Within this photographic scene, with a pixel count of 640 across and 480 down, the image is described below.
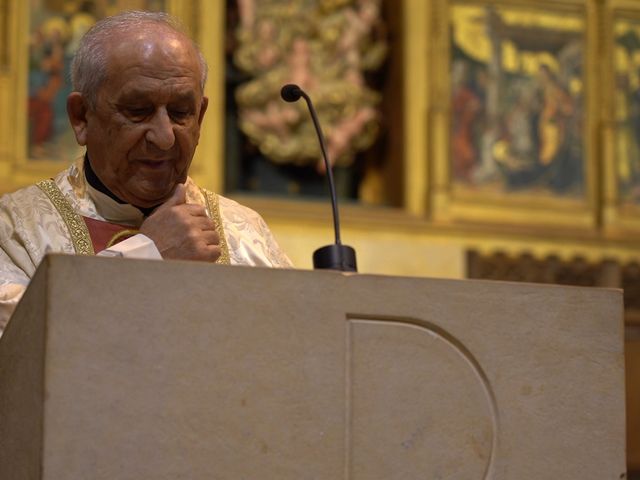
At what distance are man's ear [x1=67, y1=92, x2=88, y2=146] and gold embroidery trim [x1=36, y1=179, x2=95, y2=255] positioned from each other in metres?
0.16

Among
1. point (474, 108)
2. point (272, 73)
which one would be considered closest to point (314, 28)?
point (272, 73)

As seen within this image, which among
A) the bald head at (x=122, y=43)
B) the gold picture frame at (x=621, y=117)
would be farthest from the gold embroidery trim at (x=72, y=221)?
the gold picture frame at (x=621, y=117)

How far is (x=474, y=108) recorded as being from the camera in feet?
29.9

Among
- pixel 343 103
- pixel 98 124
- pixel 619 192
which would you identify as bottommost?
pixel 619 192

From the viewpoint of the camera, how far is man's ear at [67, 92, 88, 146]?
353 centimetres

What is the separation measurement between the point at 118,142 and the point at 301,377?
106cm

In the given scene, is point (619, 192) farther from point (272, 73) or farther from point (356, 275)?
point (356, 275)

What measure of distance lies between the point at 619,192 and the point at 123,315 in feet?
23.1

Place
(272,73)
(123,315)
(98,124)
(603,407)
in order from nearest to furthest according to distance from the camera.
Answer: (123,315)
(603,407)
(98,124)
(272,73)

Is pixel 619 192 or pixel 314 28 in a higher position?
pixel 314 28

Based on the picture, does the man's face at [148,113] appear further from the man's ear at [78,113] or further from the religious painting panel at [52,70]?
the religious painting panel at [52,70]

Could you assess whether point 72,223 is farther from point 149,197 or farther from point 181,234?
point 181,234

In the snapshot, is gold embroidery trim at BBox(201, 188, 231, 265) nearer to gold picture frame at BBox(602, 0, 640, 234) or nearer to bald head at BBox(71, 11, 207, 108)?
bald head at BBox(71, 11, 207, 108)

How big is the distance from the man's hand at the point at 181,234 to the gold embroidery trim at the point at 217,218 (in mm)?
506
